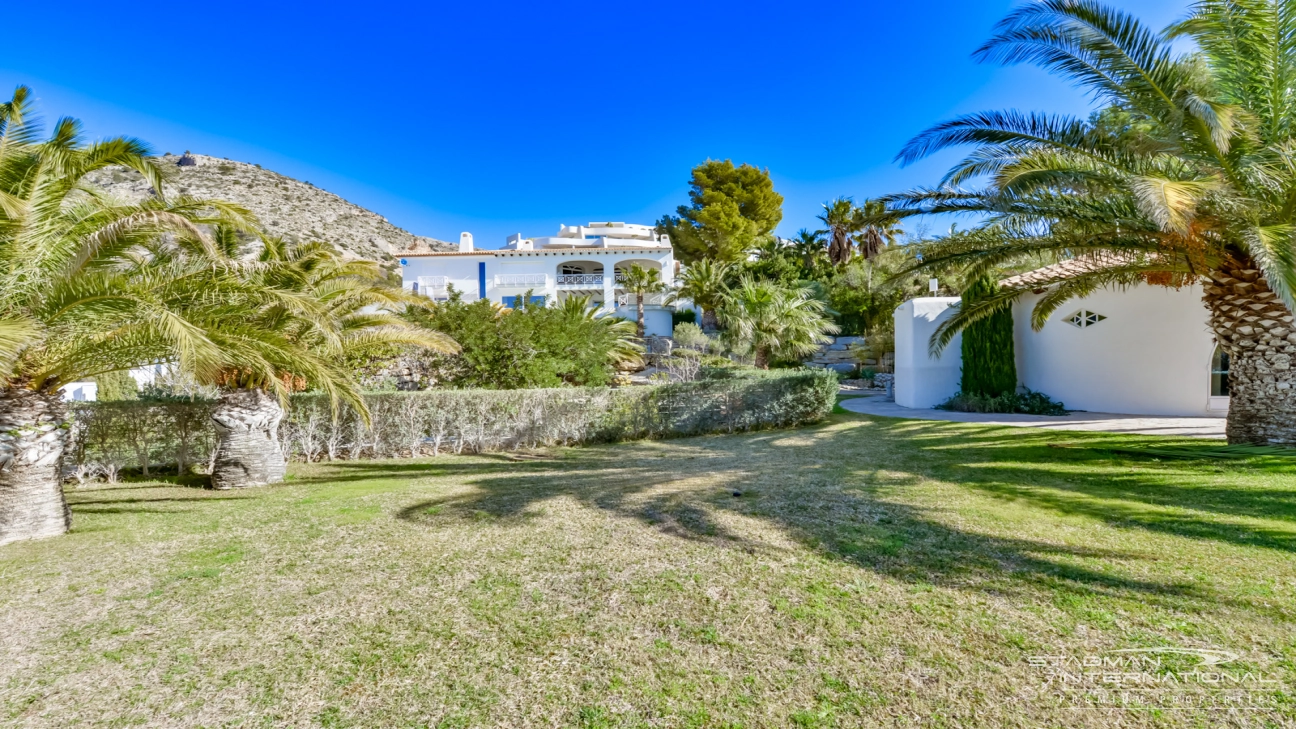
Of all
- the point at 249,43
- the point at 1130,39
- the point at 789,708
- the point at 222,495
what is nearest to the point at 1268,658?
the point at 789,708

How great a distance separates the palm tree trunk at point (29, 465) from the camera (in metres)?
6.17

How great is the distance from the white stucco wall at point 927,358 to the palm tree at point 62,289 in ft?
53.4

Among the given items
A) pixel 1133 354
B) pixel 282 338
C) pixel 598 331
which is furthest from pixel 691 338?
pixel 282 338

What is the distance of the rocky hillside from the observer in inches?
2115

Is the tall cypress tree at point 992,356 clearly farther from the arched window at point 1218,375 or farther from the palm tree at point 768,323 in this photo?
the palm tree at point 768,323

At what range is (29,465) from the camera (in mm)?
6262

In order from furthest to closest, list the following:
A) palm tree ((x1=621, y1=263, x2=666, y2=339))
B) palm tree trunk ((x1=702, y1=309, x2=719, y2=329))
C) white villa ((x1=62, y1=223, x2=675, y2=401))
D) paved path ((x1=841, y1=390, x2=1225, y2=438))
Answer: white villa ((x1=62, y1=223, x2=675, y2=401)) < palm tree trunk ((x1=702, y1=309, x2=719, y2=329)) < palm tree ((x1=621, y1=263, x2=666, y2=339)) < paved path ((x1=841, y1=390, x2=1225, y2=438))

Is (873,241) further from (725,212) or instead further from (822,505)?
(822,505)

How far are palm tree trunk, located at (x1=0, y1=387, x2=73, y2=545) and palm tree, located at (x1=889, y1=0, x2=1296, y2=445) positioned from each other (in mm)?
11234

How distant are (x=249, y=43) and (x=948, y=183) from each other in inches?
1083

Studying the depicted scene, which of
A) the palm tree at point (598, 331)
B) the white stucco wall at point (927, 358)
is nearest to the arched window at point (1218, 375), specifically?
the white stucco wall at point (927, 358)

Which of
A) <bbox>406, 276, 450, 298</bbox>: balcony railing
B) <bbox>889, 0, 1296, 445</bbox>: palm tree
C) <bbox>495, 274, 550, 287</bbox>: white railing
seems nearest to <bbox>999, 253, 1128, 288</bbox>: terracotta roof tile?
<bbox>889, 0, 1296, 445</bbox>: palm tree

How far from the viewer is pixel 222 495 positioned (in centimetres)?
841

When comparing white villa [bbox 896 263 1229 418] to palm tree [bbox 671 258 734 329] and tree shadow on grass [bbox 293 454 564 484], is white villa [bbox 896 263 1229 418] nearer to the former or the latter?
tree shadow on grass [bbox 293 454 564 484]
